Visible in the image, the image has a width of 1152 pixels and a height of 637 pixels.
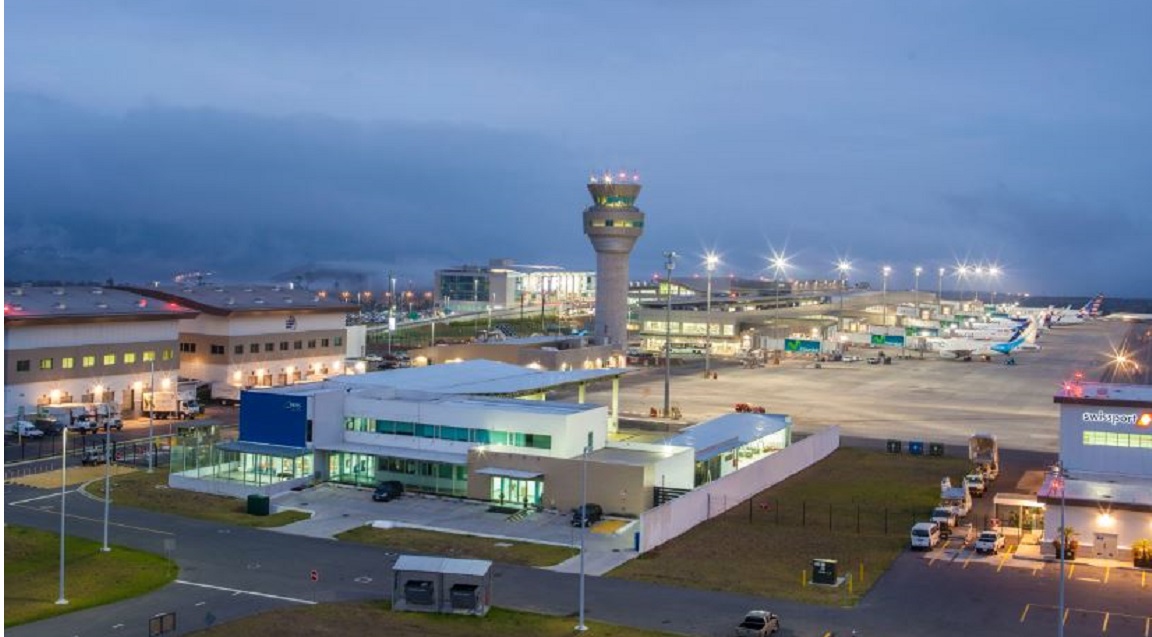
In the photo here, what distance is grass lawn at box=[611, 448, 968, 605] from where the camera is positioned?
143 ft

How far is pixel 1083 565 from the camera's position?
47.0m

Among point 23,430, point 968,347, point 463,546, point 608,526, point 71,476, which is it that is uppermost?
point 968,347

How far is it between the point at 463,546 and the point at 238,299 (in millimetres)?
66365

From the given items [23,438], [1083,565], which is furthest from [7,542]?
[1083,565]

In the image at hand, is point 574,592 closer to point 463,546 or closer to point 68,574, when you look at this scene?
point 463,546

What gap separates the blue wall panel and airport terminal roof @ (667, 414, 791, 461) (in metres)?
21.4

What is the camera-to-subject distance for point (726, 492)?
57.4 metres

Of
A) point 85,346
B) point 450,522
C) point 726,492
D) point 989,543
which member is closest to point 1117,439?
point 989,543

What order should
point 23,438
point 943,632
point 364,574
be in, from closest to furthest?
point 943,632 < point 364,574 < point 23,438

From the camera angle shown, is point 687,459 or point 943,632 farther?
point 687,459

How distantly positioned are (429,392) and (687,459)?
56.6 feet

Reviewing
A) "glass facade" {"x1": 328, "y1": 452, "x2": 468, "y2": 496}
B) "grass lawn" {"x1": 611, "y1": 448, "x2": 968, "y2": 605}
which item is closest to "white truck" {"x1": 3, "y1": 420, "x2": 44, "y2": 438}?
"glass facade" {"x1": 328, "y1": 452, "x2": 468, "y2": 496}

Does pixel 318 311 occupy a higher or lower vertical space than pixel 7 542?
higher

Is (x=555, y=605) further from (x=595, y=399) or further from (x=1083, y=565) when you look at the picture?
(x=595, y=399)
